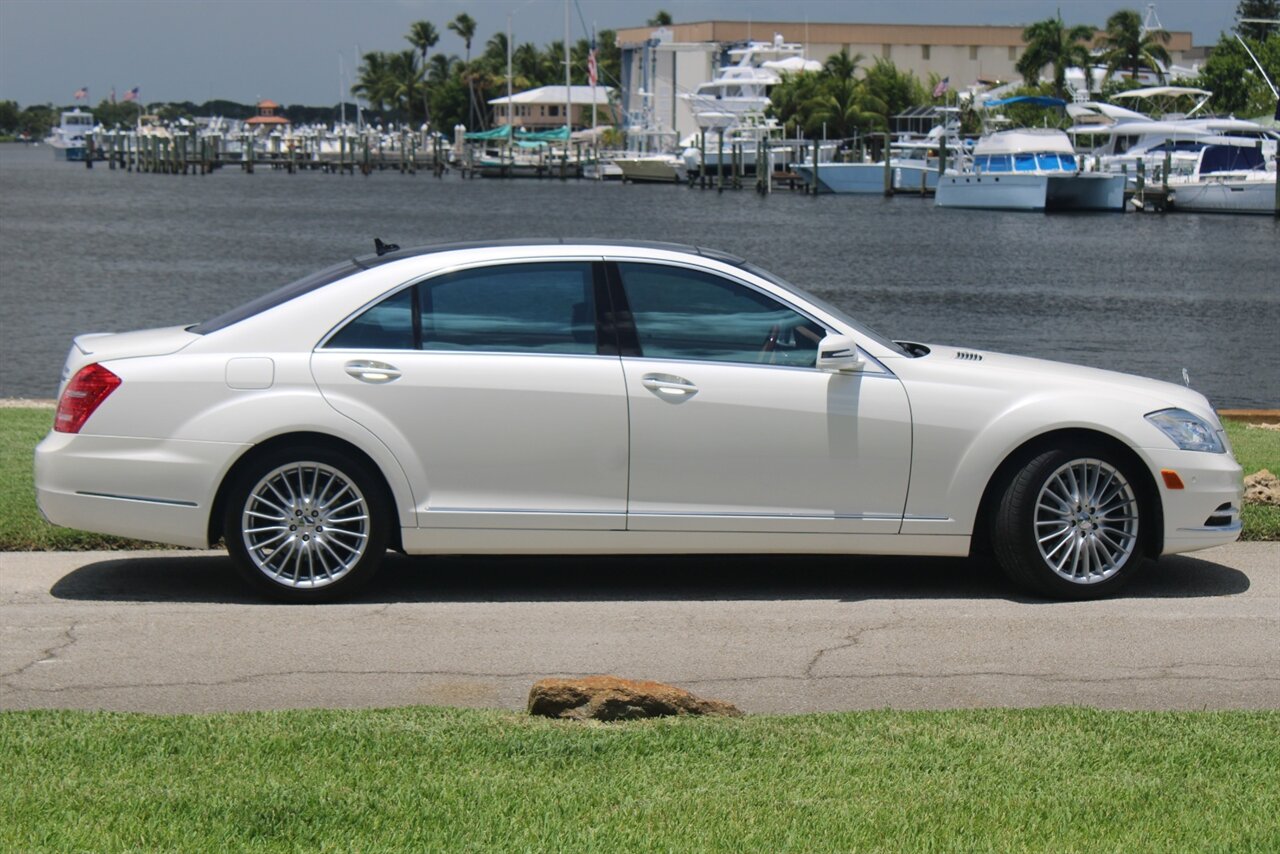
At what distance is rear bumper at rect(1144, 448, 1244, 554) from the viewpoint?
7.35 m

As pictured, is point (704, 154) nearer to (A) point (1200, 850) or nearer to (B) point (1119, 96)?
(B) point (1119, 96)

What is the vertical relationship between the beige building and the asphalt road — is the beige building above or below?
above

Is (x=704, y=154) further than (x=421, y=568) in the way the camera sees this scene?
Yes

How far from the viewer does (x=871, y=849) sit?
405 centimetres

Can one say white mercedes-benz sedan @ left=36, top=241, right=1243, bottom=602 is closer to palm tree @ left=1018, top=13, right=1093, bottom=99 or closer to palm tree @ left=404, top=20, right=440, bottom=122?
palm tree @ left=1018, top=13, right=1093, bottom=99

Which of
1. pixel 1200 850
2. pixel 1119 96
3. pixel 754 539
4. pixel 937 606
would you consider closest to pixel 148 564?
pixel 754 539

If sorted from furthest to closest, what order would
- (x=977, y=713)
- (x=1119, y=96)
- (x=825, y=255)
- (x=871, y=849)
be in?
(x=1119, y=96), (x=825, y=255), (x=977, y=713), (x=871, y=849)

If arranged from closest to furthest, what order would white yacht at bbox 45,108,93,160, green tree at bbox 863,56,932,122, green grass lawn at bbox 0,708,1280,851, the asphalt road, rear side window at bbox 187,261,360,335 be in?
green grass lawn at bbox 0,708,1280,851, the asphalt road, rear side window at bbox 187,261,360,335, green tree at bbox 863,56,932,122, white yacht at bbox 45,108,93,160

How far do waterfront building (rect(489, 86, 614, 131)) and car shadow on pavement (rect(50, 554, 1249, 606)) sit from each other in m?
140

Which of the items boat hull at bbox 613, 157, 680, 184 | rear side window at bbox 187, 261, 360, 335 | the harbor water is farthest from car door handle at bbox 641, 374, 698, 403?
boat hull at bbox 613, 157, 680, 184

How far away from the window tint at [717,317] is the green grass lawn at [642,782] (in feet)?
7.77

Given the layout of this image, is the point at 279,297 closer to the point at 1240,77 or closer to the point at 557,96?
the point at 1240,77

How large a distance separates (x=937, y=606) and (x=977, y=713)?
203cm

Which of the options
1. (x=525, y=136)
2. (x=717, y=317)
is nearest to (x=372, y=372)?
(x=717, y=317)
